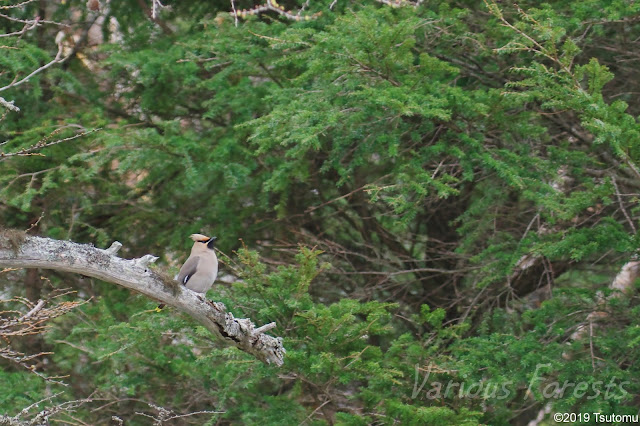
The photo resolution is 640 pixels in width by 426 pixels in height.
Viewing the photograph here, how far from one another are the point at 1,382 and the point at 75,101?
10.7ft

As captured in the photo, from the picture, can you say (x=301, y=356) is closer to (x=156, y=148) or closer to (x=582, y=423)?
(x=582, y=423)

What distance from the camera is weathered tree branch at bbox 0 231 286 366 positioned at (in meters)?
4.92

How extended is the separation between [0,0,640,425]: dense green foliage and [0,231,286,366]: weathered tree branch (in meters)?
1.64

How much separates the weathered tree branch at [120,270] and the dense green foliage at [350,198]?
1.64 metres

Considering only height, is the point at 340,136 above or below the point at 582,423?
above

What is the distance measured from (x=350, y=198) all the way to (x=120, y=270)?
542 centimetres

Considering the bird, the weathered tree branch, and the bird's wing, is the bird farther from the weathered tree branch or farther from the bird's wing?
the weathered tree branch

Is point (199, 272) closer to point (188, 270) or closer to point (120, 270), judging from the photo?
Result: point (188, 270)

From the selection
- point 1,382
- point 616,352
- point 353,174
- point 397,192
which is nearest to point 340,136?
point 397,192

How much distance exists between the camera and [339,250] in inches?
397

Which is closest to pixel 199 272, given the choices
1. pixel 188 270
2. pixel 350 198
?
pixel 188 270

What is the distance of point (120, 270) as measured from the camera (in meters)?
5.12

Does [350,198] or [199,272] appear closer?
[199,272]

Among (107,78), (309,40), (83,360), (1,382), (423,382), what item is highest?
(309,40)
